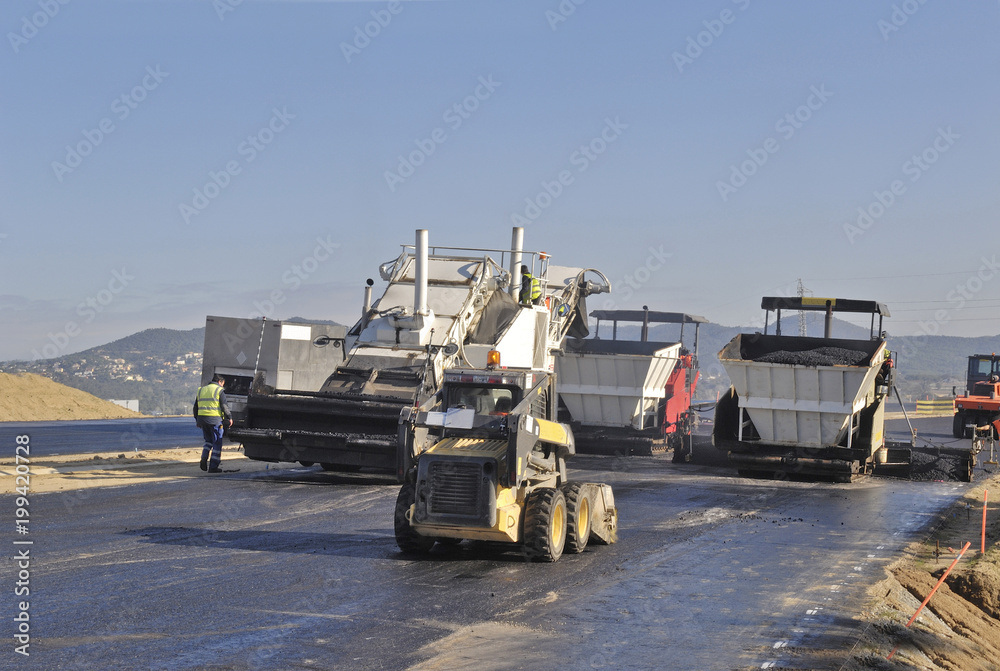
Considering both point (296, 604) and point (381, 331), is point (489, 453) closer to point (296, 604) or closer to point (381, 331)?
point (296, 604)

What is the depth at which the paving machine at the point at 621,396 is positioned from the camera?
22.5 m

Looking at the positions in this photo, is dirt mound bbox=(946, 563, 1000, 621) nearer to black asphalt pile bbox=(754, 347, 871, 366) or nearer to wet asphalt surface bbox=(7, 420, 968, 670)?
wet asphalt surface bbox=(7, 420, 968, 670)

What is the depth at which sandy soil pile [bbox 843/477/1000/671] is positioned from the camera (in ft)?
24.1

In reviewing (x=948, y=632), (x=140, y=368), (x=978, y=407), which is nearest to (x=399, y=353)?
(x=948, y=632)

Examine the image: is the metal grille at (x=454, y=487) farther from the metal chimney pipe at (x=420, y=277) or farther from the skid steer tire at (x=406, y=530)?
the metal chimney pipe at (x=420, y=277)

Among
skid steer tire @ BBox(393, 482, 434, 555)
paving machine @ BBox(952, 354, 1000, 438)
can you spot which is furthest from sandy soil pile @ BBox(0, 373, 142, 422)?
paving machine @ BBox(952, 354, 1000, 438)

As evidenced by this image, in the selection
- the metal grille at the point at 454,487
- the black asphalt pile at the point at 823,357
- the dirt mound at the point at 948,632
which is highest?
the black asphalt pile at the point at 823,357

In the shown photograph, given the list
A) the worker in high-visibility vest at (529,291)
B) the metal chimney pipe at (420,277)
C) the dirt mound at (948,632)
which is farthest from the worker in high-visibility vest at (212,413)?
the dirt mound at (948,632)

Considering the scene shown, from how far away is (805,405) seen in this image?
1817 cm

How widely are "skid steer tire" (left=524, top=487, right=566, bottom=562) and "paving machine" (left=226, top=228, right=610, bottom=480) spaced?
5107 millimetres

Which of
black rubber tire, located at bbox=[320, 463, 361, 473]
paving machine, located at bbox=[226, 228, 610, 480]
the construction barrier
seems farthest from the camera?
the construction barrier

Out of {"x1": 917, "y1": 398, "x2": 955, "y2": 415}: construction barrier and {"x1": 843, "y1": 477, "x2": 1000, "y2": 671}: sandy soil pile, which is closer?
{"x1": 843, "y1": 477, "x2": 1000, "y2": 671}: sandy soil pile

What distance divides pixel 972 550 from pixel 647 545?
12.6 feet

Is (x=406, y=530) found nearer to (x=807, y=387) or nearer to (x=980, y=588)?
(x=980, y=588)
